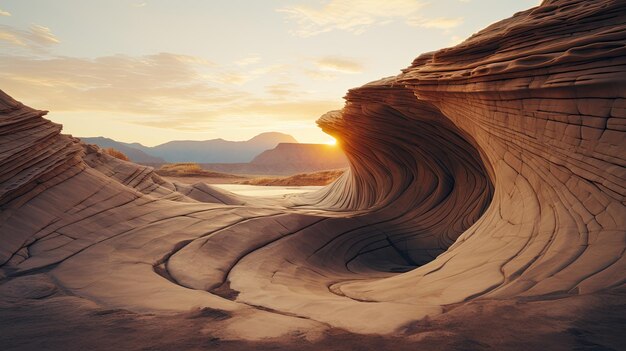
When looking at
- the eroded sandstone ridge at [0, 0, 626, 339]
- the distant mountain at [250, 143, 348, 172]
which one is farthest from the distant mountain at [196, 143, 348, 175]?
the eroded sandstone ridge at [0, 0, 626, 339]

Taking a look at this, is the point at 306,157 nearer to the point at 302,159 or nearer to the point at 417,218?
the point at 302,159

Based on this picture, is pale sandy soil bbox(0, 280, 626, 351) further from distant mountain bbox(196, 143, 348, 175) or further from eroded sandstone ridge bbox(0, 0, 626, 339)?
distant mountain bbox(196, 143, 348, 175)

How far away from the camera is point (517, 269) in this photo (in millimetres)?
3777

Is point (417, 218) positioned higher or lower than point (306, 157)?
higher

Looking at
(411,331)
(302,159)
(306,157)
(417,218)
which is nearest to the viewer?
(411,331)

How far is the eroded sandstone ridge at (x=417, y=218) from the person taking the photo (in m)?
3.62

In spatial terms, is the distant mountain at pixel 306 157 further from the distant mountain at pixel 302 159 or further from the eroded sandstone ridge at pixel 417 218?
the eroded sandstone ridge at pixel 417 218

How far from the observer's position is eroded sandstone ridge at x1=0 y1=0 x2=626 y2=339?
3625 millimetres

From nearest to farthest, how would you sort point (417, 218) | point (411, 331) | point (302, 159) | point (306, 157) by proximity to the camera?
1. point (411, 331)
2. point (417, 218)
3. point (302, 159)
4. point (306, 157)

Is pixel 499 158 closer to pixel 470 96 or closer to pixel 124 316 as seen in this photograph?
pixel 470 96

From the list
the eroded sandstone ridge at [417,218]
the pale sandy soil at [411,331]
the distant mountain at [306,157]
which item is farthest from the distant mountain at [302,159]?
the pale sandy soil at [411,331]

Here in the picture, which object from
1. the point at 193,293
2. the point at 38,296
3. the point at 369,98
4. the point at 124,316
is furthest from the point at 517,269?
the point at 369,98

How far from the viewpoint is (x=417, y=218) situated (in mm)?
10461

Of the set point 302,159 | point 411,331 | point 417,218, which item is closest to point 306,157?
point 302,159
